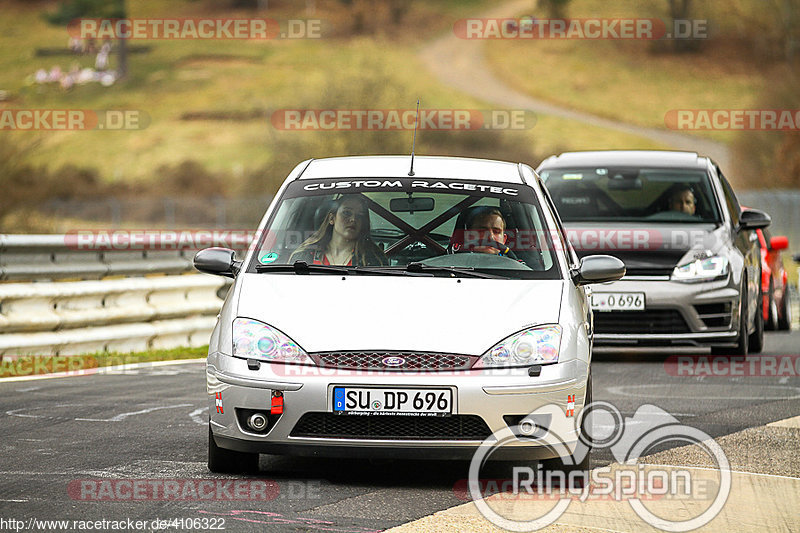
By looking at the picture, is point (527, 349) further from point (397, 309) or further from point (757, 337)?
point (757, 337)

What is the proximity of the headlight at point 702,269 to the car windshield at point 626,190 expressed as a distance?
78 centimetres

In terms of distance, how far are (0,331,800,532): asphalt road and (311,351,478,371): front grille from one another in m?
0.57

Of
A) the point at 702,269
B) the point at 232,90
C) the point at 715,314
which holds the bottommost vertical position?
the point at 715,314

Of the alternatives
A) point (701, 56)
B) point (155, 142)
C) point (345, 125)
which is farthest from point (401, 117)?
point (701, 56)

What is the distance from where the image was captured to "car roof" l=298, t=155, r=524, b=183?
7.79 m

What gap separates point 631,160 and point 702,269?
5.94 ft

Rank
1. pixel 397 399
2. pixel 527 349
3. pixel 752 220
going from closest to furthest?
pixel 397 399 → pixel 527 349 → pixel 752 220

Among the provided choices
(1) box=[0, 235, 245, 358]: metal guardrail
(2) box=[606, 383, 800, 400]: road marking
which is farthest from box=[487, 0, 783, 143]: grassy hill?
(2) box=[606, 383, 800, 400]: road marking

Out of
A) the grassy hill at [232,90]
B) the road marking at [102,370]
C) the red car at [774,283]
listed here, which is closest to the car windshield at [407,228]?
the road marking at [102,370]

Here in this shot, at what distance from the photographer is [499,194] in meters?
7.70

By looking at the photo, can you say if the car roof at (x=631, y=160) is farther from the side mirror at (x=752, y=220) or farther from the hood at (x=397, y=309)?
the hood at (x=397, y=309)

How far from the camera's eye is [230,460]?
21.8 ft

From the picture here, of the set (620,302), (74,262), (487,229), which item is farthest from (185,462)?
(74,262)

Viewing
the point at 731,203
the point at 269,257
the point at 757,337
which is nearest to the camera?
the point at 269,257
